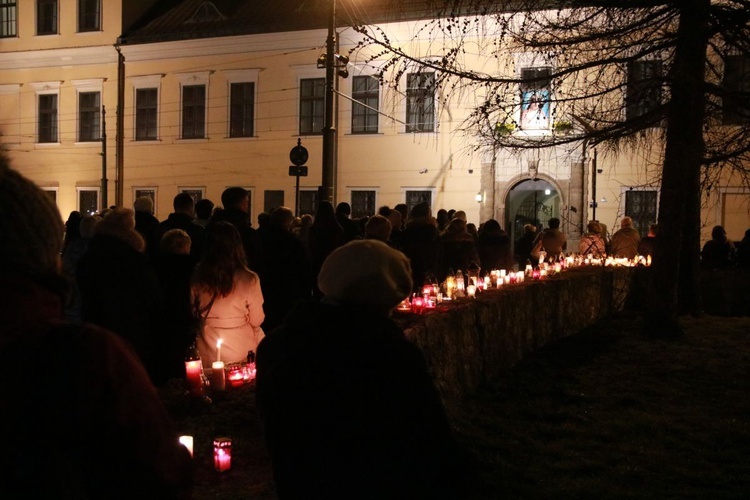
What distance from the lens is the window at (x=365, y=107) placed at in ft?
95.5

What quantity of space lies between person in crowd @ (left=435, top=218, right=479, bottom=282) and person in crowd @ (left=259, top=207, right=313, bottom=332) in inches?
112

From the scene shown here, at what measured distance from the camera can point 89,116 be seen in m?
33.3

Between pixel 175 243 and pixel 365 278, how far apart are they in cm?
454

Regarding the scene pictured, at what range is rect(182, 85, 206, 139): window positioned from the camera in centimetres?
3161

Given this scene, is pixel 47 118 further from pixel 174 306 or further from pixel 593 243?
pixel 174 306

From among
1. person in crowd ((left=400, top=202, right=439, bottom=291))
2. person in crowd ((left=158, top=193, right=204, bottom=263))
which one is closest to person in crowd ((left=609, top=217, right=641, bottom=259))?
person in crowd ((left=400, top=202, right=439, bottom=291))

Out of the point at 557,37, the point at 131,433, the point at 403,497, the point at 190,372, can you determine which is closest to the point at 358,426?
the point at 403,497

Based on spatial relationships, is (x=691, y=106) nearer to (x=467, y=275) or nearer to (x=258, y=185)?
(x=467, y=275)

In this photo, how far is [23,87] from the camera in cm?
3431

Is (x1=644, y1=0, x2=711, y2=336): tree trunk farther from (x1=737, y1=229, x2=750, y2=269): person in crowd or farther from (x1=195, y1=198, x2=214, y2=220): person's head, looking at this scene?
(x1=195, y1=198, x2=214, y2=220): person's head

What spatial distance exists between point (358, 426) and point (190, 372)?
9.69ft

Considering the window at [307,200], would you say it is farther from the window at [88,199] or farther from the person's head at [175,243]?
the person's head at [175,243]

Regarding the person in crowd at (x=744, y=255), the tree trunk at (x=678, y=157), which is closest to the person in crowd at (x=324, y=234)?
the tree trunk at (x=678, y=157)

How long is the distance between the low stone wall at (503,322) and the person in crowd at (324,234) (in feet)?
6.69
